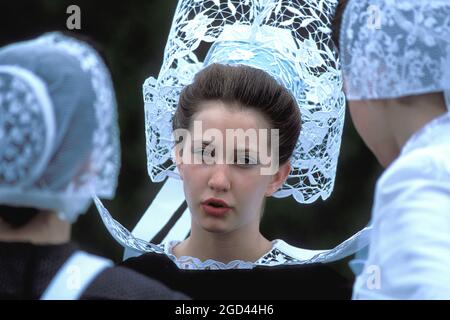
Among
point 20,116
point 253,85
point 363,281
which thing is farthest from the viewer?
point 253,85

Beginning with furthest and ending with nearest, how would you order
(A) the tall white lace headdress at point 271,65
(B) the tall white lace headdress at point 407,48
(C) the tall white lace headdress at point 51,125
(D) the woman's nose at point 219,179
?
(A) the tall white lace headdress at point 271,65, (D) the woman's nose at point 219,179, (B) the tall white lace headdress at point 407,48, (C) the tall white lace headdress at point 51,125

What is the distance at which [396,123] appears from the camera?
1.10 meters

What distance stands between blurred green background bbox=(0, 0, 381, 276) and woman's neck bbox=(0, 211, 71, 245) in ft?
2.28

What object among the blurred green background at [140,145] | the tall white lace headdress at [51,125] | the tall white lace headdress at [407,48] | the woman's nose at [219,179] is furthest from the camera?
the blurred green background at [140,145]

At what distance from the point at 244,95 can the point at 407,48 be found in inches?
15.6

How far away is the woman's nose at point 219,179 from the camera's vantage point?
1.39m

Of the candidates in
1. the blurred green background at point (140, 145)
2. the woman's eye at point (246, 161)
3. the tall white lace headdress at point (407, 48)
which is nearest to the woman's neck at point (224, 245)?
the woman's eye at point (246, 161)

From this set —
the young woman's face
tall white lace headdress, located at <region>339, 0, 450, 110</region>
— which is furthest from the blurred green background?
tall white lace headdress, located at <region>339, 0, 450, 110</region>

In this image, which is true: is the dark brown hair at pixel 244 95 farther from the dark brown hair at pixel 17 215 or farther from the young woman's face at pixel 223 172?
the dark brown hair at pixel 17 215

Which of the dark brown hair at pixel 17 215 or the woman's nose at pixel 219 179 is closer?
the dark brown hair at pixel 17 215

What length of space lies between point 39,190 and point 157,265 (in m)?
0.49

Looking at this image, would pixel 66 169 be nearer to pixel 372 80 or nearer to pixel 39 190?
pixel 39 190

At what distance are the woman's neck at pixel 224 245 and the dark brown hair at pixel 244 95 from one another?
0.13m
